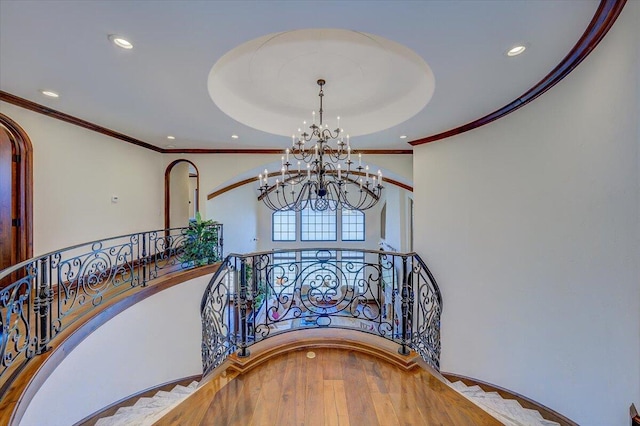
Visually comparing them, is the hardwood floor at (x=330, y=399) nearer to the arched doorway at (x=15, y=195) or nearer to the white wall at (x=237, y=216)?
the arched doorway at (x=15, y=195)

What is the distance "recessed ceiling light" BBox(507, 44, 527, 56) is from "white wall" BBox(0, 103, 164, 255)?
5151 millimetres

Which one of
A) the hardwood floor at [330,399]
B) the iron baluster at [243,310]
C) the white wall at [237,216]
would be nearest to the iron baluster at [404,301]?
the hardwood floor at [330,399]

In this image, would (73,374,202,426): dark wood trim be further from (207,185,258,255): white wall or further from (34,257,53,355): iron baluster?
(207,185,258,255): white wall

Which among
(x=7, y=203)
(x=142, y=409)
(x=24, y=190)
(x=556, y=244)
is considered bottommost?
(x=142, y=409)

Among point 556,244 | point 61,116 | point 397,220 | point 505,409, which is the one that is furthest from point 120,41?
point 397,220

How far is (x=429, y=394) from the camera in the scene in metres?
2.11

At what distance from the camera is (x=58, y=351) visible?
2.37 meters

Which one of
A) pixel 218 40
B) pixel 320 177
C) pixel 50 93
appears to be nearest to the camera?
pixel 218 40

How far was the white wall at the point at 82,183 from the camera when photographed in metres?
3.37

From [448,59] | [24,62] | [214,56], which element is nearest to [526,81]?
[448,59]

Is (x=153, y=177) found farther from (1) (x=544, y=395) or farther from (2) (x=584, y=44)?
(1) (x=544, y=395)

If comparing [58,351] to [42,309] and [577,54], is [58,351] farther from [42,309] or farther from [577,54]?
[577,54]

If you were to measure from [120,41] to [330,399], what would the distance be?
3097 millimetres

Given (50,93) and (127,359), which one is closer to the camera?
(50,93)
